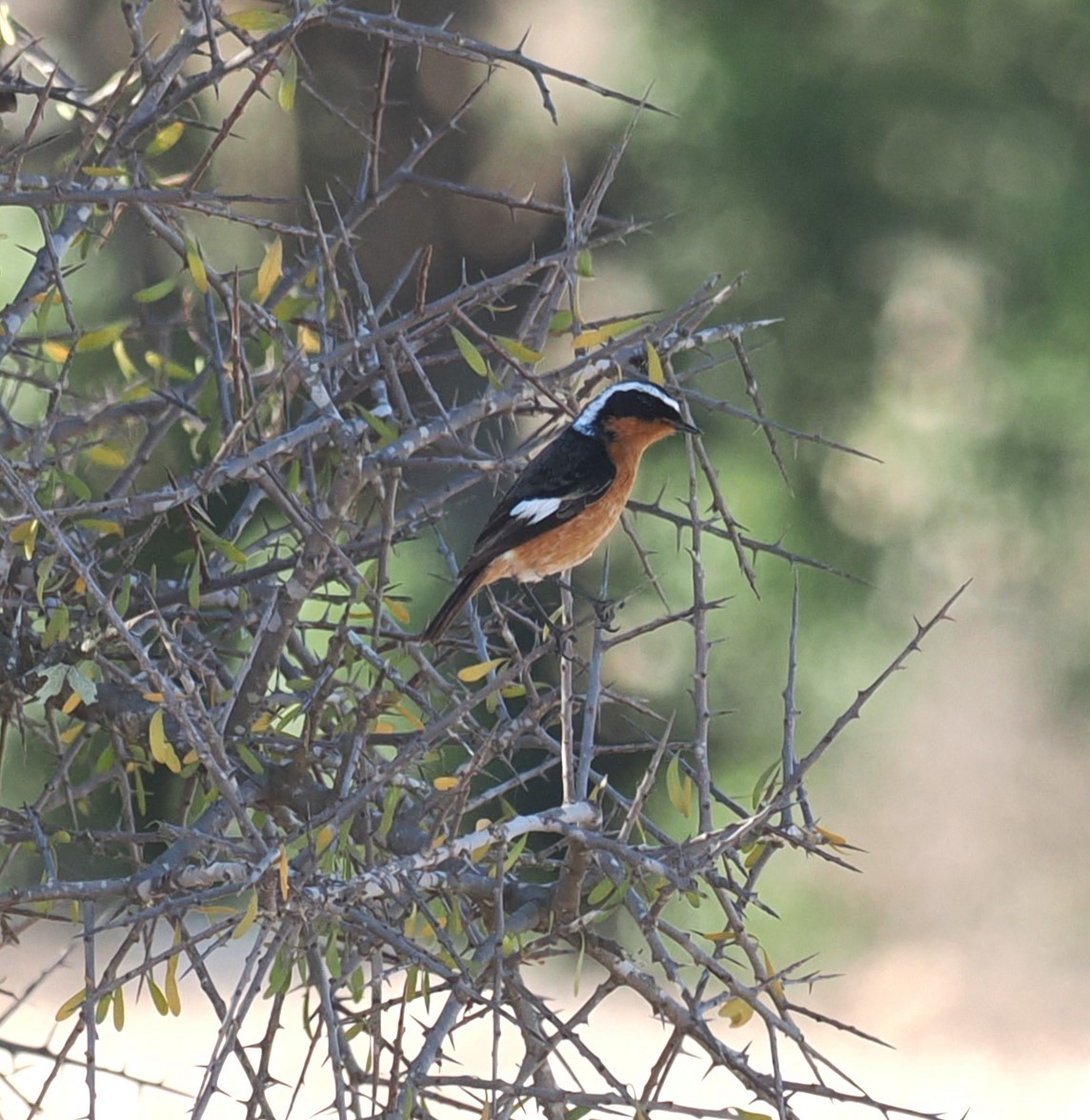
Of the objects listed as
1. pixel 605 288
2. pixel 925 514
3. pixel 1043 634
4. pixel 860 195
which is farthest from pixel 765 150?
pixel 1043 634

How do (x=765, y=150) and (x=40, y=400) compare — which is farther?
(x=765, y=150)

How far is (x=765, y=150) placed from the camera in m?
5.61

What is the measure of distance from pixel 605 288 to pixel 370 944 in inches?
161

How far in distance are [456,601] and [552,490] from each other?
19.3 inches

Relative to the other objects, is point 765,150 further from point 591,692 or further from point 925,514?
point 591,692

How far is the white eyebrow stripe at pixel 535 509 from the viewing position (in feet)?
10.8

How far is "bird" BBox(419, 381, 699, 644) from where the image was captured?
3.24 meters

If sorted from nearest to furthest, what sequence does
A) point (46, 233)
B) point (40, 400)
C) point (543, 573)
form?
point (46, 233) < point (543, 573) < point (40, 400)

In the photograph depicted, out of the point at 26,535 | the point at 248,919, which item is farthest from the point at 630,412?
the point at 248,919

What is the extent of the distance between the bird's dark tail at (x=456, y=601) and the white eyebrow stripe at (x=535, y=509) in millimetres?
239

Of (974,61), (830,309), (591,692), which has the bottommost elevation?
(591,692)

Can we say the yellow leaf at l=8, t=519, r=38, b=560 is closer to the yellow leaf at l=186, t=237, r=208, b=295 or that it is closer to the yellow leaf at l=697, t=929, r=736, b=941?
the yellow leaf at l=186, t=237, r=208, b=295

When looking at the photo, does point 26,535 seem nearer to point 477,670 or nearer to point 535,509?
point 477,670

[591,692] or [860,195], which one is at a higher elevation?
[860,195]
